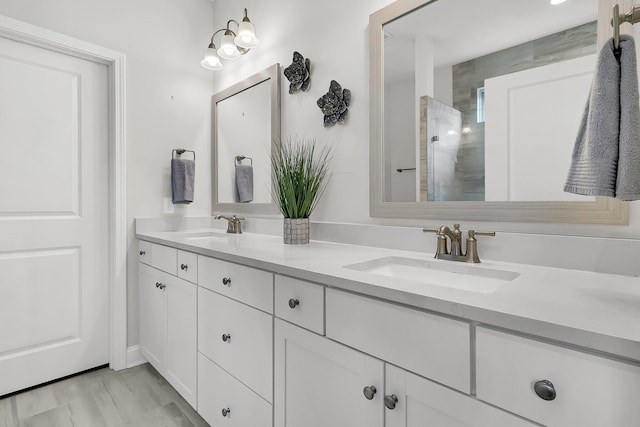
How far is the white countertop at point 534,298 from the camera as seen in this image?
21.6 inches

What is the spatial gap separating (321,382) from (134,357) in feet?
5.67

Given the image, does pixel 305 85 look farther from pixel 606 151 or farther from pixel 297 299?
pixel 606 151

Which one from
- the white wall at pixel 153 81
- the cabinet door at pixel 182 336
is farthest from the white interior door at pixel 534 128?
the white wall at pixel 153 81

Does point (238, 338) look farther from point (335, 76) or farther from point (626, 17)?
point (626, 17)

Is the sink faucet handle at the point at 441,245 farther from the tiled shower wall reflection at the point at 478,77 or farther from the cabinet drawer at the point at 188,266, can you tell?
the cabinet drawer at the point at 188,266

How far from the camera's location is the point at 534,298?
2.34 ft

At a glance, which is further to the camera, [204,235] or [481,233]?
[204,235]

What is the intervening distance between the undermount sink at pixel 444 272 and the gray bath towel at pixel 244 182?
1.24 m

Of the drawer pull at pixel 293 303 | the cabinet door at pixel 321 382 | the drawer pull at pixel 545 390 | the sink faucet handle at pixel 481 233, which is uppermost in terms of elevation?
the sink faucet handle at pixel 481 233

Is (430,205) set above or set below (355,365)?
→ above

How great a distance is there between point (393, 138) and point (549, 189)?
0.63m

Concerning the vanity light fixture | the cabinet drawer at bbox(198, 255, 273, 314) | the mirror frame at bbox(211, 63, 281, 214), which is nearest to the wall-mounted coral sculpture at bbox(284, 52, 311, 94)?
the mirror frame at bbox(211, 63, 281, 214)

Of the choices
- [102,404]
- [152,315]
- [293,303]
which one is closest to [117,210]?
[152,315]

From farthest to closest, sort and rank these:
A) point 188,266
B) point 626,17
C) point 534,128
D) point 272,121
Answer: point 272,121, point 188,266, point 534,128, point 626,17
